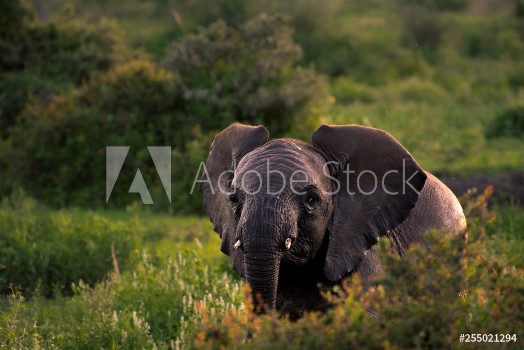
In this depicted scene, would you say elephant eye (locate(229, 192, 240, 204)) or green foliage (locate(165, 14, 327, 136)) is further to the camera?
green foliage (locate(165, 14, 327, 136))

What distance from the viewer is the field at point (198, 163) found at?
4.08 metres

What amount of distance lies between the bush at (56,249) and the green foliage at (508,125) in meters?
8.38

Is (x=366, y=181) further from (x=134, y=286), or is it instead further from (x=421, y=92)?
(x=421, y=92)

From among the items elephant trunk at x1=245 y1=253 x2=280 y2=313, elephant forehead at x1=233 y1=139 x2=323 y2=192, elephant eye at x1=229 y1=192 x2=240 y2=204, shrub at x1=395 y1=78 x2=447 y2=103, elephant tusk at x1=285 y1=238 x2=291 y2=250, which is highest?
elephant forehead at x1=233 y1=139 x2=323 y2=192

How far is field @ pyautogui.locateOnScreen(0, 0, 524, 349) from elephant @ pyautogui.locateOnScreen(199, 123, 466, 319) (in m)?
0.25

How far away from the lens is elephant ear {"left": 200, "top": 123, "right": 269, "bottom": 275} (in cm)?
532

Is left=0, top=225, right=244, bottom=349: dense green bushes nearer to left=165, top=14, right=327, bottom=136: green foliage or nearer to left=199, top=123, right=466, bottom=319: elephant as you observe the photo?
left=199, top=123, right=466, bottom=319: elephant

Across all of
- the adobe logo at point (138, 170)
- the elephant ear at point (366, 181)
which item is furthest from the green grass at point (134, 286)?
the adobe logo at point (138, 170)

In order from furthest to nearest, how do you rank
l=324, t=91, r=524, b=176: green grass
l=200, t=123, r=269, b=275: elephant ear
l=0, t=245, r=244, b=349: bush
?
l=324, t=91, r=524, b=176: green grass → l=0, t=245, r=244, b=349: bush → l=200, t=123, r=269, b=275: elephant ear

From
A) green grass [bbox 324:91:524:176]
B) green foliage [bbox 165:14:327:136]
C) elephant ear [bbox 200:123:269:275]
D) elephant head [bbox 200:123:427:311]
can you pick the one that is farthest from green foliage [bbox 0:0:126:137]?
elephant head [bbox 200:123:427:311]

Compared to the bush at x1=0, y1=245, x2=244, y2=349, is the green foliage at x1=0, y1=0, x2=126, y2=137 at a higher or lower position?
higher

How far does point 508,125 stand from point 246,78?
17.9 ft

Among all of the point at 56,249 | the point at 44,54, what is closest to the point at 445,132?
the point at 44,54

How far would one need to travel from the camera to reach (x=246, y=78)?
42.9 feet
